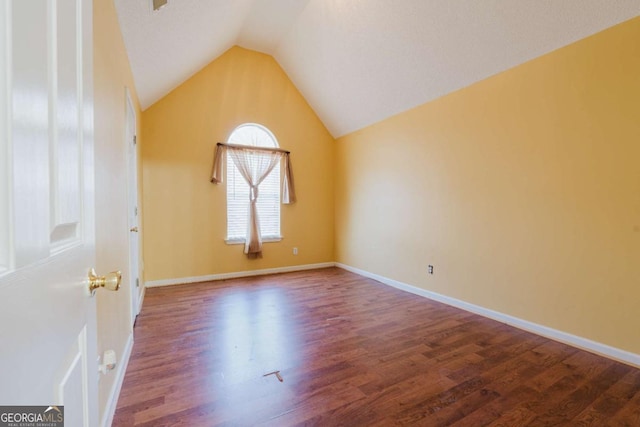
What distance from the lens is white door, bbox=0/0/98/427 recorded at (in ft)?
1.04

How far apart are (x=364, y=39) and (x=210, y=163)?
280 centimetres

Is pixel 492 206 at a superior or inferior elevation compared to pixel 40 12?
inferior

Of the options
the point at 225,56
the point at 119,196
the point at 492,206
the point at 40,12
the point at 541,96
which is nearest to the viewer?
the point at 40,12

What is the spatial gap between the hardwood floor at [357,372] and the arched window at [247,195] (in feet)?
5.46

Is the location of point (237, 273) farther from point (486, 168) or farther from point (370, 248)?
point (486, 168)

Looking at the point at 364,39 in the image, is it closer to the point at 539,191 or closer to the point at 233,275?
the point at 539,191

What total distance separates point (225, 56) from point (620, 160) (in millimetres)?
4909

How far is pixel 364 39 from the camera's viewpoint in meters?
3.33

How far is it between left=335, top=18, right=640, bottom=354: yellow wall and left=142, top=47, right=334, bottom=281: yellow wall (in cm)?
185

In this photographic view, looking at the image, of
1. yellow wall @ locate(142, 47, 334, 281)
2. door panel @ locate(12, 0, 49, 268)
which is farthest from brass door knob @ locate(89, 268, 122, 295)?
yellow wall @ locate(142, 47, 334, 281)

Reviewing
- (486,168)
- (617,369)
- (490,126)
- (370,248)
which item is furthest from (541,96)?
(370,248)

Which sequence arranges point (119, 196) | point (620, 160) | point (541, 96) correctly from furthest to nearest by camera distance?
point (541, 96)
point (620, 160)
point (119, 196)

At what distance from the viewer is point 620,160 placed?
6.79ft

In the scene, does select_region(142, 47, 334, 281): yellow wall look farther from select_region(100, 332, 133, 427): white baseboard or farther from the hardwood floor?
select_region(100, 332, 133, 427): white baseboard
